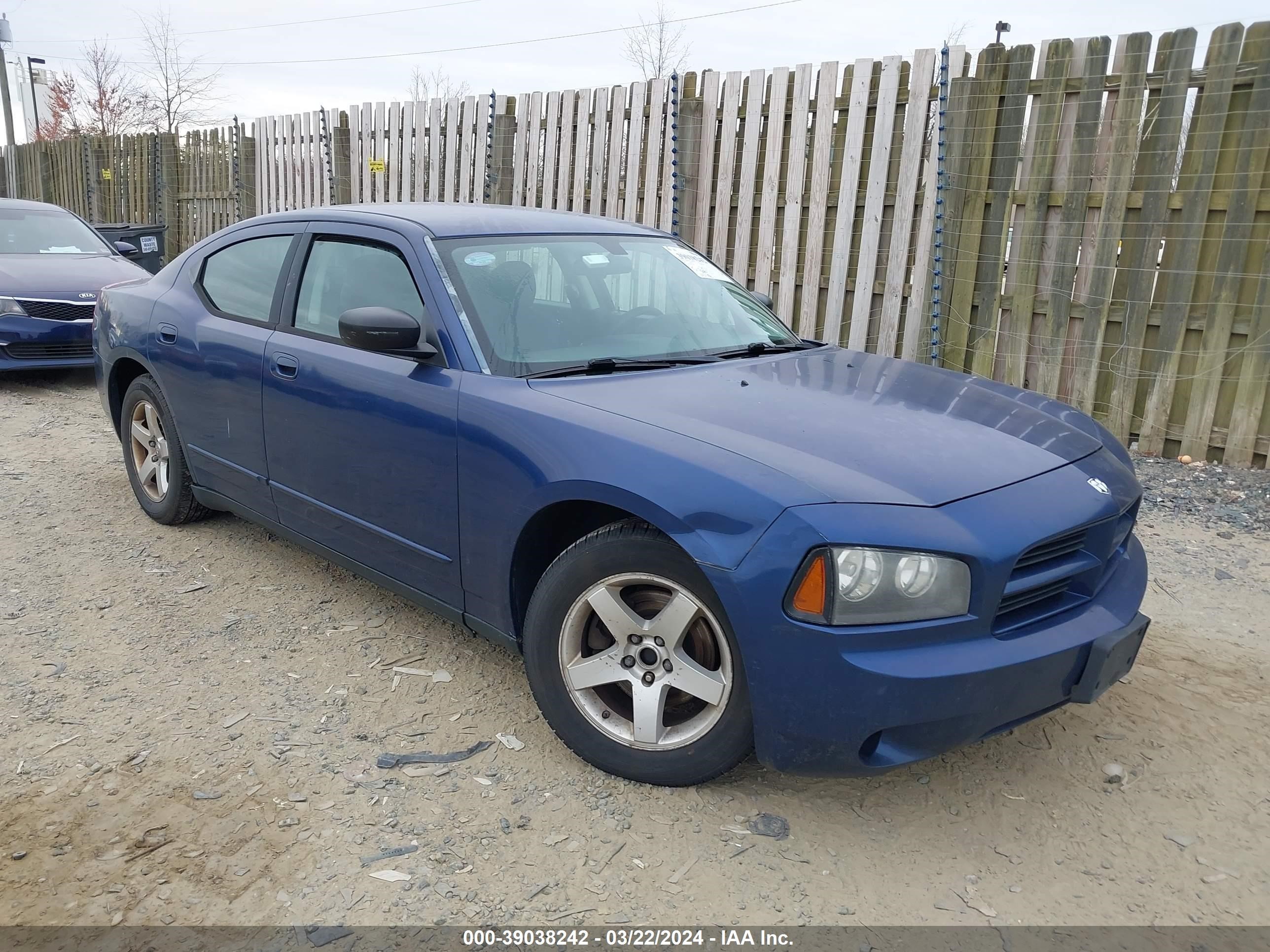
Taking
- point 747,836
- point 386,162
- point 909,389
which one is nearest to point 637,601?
point 747,836

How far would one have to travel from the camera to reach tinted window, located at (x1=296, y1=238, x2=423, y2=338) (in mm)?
3551

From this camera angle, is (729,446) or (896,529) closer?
(896,529)

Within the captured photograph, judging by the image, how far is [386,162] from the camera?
1151cm

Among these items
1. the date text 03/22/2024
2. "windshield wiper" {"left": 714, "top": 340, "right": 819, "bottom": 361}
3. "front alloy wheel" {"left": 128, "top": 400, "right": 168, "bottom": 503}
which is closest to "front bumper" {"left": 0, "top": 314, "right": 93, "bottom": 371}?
"front alloy wheel" {"left": 128, "top": 400, "right": 168, "bottom": 503}

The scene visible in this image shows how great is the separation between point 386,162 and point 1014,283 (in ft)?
25.5

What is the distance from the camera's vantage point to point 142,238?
481 inches

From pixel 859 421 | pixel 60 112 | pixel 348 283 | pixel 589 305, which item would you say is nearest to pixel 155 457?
pixel 348 283

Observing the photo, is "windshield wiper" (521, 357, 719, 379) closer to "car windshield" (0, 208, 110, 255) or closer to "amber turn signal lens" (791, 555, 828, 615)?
"amber turn signal lens" (791, 555, 828, 615)

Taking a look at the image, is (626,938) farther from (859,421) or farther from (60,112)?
(60,112)

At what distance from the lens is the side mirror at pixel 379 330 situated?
319 centimetres

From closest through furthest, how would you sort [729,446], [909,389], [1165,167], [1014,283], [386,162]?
1. [729,446]
2. [909,389]
3. [1165,167]
4. [1014,283]
5. [386,162]

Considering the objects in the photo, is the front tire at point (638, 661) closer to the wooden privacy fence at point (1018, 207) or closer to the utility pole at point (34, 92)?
the wooden privacy fence at point (1018, 207)

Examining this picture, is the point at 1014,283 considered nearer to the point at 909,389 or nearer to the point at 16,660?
the point at 909,389

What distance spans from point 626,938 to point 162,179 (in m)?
16.5
